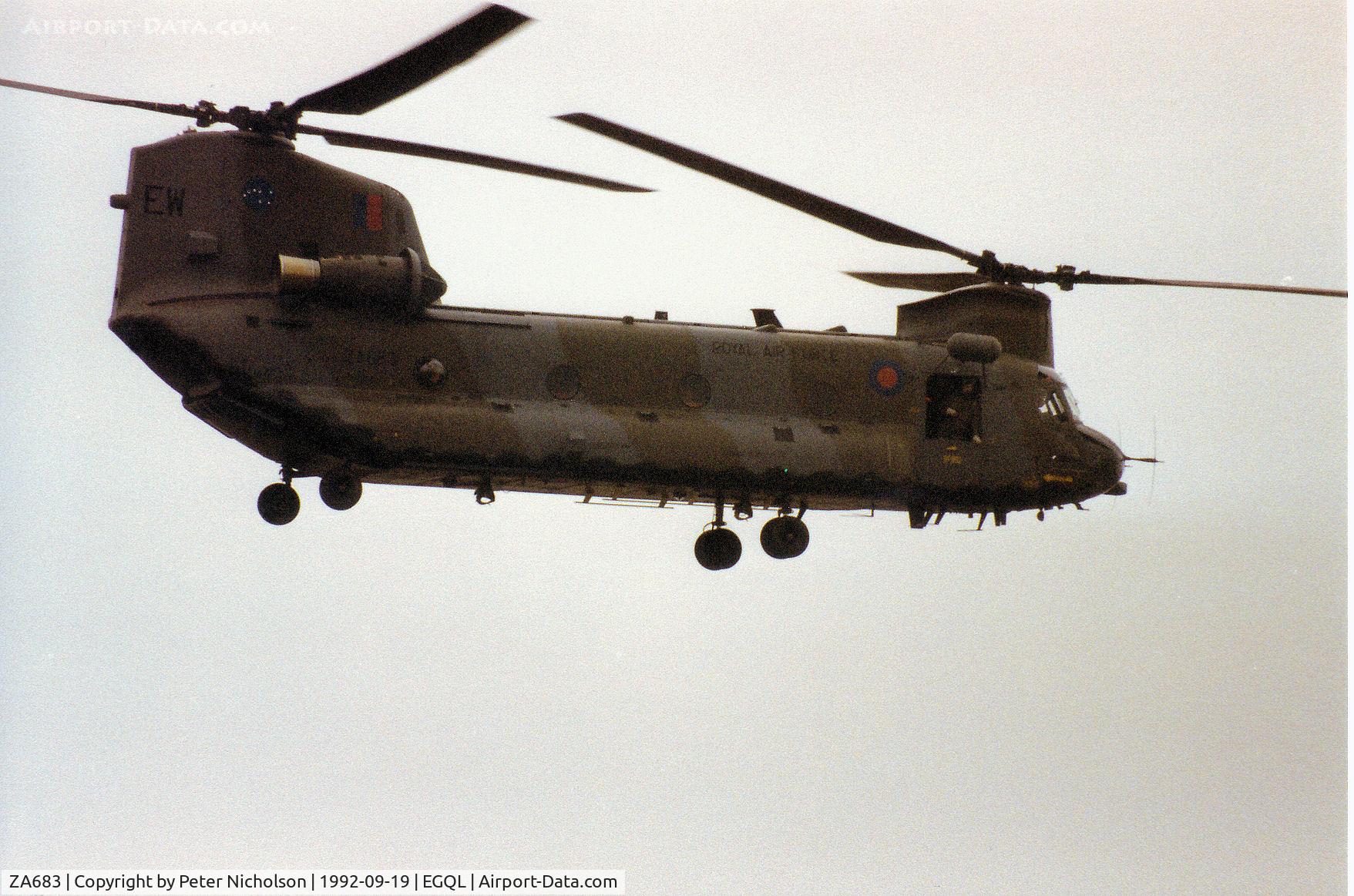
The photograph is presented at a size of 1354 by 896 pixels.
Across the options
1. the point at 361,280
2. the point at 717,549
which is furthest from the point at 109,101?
the point at 717,549

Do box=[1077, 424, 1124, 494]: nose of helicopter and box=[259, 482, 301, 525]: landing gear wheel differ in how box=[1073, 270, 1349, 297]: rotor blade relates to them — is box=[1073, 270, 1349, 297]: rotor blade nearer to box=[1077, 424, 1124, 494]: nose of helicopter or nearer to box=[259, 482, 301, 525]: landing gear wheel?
box=[1077, 424, 1124, 494]: nose of helicopter

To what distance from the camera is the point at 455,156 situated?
73.5 ft

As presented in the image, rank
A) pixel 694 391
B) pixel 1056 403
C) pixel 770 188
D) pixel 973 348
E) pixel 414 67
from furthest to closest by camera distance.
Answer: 1. pixel 1056 403
2. pixel 973 348
3. pixel 694 391
4. pixel 770 188
5. pixel 414 67

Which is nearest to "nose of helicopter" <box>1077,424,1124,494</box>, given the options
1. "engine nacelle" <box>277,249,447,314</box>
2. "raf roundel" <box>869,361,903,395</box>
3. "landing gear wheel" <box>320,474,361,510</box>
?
"raf roundel" <box>869,361,903,395</box>

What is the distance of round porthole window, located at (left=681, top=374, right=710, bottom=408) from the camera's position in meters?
24.0

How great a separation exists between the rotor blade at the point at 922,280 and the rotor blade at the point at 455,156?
5.58 meters

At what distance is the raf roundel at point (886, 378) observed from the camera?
2491cm

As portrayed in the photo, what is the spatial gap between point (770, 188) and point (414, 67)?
438 centimetres

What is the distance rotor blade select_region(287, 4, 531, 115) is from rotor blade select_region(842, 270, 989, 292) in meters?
7.74

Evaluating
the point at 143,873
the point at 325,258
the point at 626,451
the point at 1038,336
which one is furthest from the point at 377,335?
the point at 1038,336

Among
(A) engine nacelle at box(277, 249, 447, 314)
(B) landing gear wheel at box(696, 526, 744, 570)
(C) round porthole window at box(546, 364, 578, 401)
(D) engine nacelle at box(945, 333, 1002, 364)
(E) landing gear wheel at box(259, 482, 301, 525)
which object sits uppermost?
(D) engine nacelle at box(945, 333, 1002, 364)

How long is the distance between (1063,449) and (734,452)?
4835 millimetres

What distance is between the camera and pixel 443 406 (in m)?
22.7

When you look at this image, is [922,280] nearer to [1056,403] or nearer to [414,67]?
[1056,403]
